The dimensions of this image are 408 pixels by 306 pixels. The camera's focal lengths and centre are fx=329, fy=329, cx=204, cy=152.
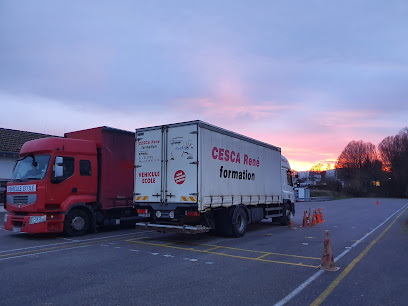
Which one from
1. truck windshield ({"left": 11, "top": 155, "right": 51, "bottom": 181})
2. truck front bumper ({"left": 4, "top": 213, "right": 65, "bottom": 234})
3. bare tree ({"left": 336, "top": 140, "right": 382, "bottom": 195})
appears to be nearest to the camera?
truck front bumper ({"left": 4, "top": 213, "right": 65, "bottom": 234})

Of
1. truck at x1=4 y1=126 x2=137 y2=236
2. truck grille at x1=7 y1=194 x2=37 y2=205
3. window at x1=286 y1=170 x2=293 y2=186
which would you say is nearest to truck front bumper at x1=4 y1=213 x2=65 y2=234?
truck at x1=4 y1=126 x2=137 y2=236

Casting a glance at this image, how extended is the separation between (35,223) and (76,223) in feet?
4.44

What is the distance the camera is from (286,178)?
16234mm

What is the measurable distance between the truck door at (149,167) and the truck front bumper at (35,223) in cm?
258

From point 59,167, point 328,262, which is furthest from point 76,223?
point 328,262

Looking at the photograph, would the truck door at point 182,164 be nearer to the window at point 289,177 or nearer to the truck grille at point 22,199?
the truck grille at point 22,199

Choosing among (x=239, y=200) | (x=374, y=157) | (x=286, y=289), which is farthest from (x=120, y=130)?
(x=374, y=157)

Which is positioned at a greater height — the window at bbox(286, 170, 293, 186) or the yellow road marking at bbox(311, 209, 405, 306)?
the window at bbox(286, 170, 293, 186)

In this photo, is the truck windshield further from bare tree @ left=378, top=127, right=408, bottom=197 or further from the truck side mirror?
bare tree @ left=378, top=127, right=408, bottom=197

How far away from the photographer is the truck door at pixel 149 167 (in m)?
10.6

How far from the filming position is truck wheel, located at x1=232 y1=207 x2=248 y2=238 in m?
11.1

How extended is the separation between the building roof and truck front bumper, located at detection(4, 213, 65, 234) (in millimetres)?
13343

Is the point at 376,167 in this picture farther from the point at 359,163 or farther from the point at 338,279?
the point at 338,279

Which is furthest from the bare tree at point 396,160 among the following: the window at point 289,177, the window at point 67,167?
the window at point 67,167
